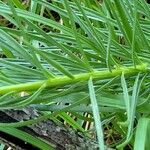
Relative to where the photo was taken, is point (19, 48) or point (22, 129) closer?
point (19, 48)

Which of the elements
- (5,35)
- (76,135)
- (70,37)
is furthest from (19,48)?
(76,135)

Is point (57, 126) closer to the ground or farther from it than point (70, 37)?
closer to the ground

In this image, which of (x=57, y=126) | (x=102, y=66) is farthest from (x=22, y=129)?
(x=102, y=66)

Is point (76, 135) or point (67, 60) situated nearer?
point (67, 60)

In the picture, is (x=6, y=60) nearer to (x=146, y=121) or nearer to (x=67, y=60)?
(x=67, y=60)

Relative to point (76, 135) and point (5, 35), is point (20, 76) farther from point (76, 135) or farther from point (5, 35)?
point (76, 135)

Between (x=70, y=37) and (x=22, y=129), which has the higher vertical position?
(x=70, y=37)
